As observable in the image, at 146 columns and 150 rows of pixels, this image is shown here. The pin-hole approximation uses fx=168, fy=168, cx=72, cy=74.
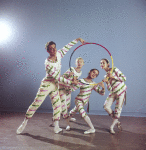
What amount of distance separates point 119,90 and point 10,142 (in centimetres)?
207

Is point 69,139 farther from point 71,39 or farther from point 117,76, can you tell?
point 71,39

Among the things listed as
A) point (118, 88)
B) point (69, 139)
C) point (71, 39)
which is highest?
point (71, 39)

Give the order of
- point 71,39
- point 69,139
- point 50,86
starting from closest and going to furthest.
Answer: point 69,139 → point 50,86 → point 71,39

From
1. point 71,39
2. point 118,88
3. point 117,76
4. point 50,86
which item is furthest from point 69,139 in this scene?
point 71,39

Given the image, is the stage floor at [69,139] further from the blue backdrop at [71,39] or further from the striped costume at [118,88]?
the blue backdrop at [71,39]

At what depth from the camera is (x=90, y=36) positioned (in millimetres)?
5289

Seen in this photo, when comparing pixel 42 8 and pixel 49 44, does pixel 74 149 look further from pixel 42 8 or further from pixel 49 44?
pixel 42 8

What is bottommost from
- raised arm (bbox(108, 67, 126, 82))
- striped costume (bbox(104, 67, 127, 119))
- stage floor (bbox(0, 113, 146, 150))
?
stage floor (bbox(0, 113, 146, 150))

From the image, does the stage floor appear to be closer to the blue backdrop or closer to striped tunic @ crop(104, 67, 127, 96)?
striped tunic @ crop(104, 67, 127, 96)

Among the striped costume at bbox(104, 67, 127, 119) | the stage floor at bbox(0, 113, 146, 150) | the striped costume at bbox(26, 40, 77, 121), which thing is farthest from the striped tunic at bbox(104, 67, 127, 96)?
the striped costume at bbox(26, 40, 77, 121)

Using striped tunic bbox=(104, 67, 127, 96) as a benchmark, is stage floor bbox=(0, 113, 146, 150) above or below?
below

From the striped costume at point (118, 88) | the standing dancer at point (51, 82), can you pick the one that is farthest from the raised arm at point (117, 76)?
the standing dancer at point (51, 82)

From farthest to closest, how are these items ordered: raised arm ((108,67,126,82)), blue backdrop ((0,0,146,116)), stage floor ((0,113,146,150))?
blue backdrop ((0,0,146,116)), raised arm ((108,67,126,82)), stage floor ((0,113,146,150))

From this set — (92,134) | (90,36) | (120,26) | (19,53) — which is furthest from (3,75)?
(120,26)
